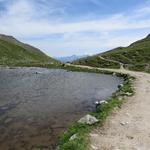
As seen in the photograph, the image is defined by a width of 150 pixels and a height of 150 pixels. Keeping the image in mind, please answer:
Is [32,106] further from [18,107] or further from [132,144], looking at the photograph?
[132,144]

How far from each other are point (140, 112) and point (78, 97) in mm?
15725

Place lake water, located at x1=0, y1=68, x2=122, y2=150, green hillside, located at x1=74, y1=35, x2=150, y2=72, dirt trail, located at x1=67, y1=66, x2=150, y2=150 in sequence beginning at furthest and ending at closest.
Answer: green hillside, located at x1=74, y1=35, x2=150, y2=72 < lake water, located at x1=0, y1=68, x2=122, y2=150 < dirt trail, located at x1=67, y1=66, x2=150, y2=150

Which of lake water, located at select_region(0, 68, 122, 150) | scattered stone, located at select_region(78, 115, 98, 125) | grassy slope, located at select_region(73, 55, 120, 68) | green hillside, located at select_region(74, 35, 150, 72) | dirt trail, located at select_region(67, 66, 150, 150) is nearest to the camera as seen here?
dirt trail, located at select_region(67, 66, 150, 150)

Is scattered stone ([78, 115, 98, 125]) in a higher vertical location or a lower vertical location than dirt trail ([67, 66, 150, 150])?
higher

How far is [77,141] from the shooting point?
76.1 feet

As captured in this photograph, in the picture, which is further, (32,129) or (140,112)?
(140,112)

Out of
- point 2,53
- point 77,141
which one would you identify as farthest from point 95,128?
point 2,53

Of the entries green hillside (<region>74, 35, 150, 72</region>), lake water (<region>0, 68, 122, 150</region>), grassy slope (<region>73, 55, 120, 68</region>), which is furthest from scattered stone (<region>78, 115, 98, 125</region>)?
grassy slope (<region>73, 55, 120, 68</region>)

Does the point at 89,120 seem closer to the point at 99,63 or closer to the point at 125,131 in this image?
the point at 125,131

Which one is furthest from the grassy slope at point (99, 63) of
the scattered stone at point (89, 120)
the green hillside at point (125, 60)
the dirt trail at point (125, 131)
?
the scattered stone at point (89, 120)

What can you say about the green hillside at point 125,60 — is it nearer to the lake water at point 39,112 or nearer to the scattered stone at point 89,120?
the lake water at point 39,112

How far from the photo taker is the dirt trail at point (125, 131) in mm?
22906

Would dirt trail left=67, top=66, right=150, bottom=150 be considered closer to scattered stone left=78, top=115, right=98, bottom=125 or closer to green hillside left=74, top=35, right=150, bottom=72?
scattered stone left=78, top=115, right=98, bottom=125

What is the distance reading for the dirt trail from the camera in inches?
902
